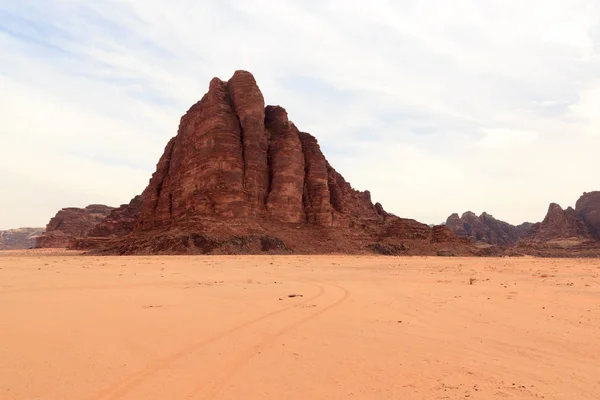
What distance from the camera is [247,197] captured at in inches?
2020

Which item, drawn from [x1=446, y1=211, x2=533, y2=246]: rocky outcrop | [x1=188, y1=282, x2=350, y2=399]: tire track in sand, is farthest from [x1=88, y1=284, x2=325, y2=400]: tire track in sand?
[x1=446, y1=211, x2=533, y2=246]: rocky outcrop

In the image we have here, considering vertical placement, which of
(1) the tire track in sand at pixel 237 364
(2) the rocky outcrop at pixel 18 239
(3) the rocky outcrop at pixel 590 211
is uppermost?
(3) the rocky outcrop at pixel 590 211


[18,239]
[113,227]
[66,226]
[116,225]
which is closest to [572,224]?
[116,225]

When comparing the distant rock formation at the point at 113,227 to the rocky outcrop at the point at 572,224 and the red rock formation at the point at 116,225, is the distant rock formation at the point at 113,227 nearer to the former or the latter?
the red rock formation at the point at 116,225

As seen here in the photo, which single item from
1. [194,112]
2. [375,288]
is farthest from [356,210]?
[375,288]

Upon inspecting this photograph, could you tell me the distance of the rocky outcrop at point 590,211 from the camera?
310 feet

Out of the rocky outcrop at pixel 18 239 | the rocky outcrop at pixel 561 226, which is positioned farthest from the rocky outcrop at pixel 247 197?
the rocky outcrop at pixel 18 239

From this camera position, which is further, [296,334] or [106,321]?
[106,321]

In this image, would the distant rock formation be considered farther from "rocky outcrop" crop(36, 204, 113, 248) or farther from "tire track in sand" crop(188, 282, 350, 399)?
"tire track in sand" crop(188, 282, 350, 399)

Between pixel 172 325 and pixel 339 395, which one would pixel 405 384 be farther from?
pixel 172 325

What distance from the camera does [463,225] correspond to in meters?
127

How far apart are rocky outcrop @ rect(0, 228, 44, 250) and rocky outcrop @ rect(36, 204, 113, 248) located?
51.6 m

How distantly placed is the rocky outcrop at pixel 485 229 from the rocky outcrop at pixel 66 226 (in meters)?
104

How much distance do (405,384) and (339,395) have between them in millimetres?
722
